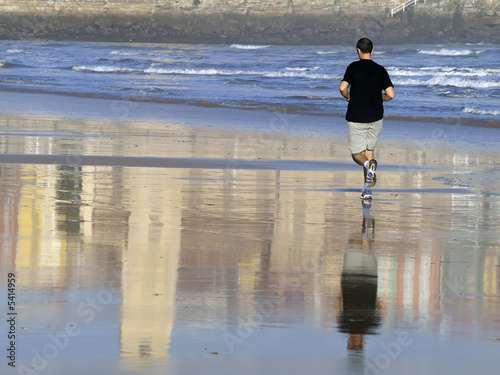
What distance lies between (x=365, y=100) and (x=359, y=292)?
13.8ft

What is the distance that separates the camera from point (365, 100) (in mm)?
9297

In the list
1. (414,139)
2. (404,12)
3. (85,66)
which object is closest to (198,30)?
(404,12)

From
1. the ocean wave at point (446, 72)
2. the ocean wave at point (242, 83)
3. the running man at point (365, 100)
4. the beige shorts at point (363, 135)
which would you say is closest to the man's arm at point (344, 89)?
the running man at point (365, 100)

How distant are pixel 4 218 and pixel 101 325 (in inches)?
115

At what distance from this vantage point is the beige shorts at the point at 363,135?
9.43 meters

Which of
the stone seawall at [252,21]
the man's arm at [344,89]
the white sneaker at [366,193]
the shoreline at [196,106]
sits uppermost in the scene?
the stone seawall at [252,21]

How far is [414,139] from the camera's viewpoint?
49.6ft

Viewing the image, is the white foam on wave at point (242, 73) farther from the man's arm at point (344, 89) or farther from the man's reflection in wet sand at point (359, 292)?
the man's reflection in wet sand at point (359, 292)

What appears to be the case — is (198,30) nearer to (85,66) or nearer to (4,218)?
(85,66)

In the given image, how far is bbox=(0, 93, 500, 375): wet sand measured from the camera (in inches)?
166

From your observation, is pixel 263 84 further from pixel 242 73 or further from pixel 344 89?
pixel 344 89

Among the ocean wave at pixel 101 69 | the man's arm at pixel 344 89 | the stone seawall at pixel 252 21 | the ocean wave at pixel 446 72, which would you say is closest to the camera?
the man's arm at pixel 344 89

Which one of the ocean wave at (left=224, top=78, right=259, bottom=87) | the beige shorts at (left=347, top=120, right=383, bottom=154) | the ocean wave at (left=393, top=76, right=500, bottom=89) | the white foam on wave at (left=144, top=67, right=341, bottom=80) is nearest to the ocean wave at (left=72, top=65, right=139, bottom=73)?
the white foam on wave at (left=144, top=67, right=341, bottom=80)

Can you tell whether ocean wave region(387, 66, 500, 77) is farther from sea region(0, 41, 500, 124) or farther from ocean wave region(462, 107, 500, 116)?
ocean wave region(462, 107, 500, 116)
